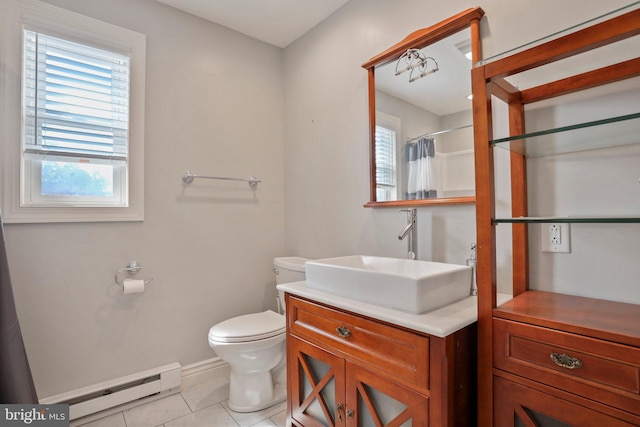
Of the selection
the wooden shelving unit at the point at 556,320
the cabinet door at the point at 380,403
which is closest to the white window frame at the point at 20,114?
the cabinet door at the point at 380,403

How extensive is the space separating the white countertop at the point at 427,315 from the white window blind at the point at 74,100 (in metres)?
1.62

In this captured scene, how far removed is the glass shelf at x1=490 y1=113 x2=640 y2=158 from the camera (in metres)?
0.92

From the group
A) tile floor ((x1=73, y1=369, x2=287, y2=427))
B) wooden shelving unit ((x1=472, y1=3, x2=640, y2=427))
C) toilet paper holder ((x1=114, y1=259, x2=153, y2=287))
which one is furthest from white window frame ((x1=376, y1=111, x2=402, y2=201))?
toilet paper holder ((x1=114, y1=259, x2=153, y2=287))

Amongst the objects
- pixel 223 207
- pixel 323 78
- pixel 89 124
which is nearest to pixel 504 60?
pixel 323 78

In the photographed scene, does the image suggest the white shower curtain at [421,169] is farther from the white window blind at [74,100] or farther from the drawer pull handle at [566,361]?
the white window blind at [74,100]

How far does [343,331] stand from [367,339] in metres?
0.11

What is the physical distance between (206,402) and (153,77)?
2.08m

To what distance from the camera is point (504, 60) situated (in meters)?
0.96

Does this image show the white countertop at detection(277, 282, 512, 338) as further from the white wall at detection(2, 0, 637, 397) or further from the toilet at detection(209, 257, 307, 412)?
the toilet at detection(209, 257, 307, 412)

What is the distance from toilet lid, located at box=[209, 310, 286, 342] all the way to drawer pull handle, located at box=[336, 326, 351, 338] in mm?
694

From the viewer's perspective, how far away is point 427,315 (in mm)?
1044

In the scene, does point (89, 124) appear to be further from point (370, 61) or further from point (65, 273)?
point (370, 61)

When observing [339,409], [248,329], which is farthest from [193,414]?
[339,409]

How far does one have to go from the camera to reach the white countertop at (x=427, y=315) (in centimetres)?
95
